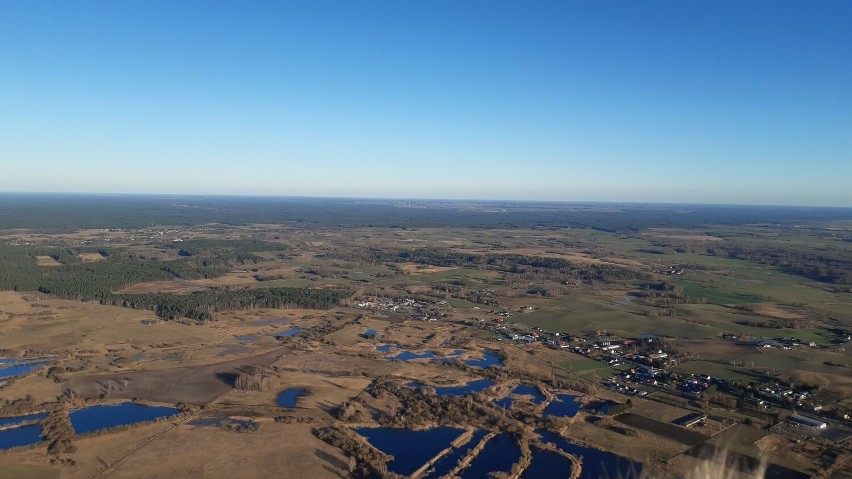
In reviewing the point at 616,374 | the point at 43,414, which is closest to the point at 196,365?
the point at 43,414

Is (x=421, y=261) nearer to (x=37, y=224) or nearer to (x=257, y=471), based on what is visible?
(x=257, y=471)

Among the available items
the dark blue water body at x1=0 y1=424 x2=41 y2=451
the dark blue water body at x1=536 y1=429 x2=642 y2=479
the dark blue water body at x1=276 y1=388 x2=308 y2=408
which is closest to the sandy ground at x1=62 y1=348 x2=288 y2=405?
the dark blue water body at x1=276 y1=388 x2=308 y2=408

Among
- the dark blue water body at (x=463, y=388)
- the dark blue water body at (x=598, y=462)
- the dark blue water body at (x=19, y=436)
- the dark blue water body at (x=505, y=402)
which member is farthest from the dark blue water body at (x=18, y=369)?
the dark blue water body at (x=598, y=462)

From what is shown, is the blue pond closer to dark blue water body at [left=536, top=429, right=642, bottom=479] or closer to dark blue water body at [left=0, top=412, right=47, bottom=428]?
dark blue water body at [left=536, top=429, right=642, bottom=479]

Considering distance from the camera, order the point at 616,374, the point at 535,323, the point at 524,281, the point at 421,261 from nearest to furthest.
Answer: the point at 616,374 → the point at 535,323 → the point at 524,281 → the point at 421,261

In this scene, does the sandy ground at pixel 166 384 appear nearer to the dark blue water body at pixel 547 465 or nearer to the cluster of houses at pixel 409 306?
the dark blue water body at pixel 547 465

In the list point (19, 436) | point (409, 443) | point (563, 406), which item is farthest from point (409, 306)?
point (19, 436)
